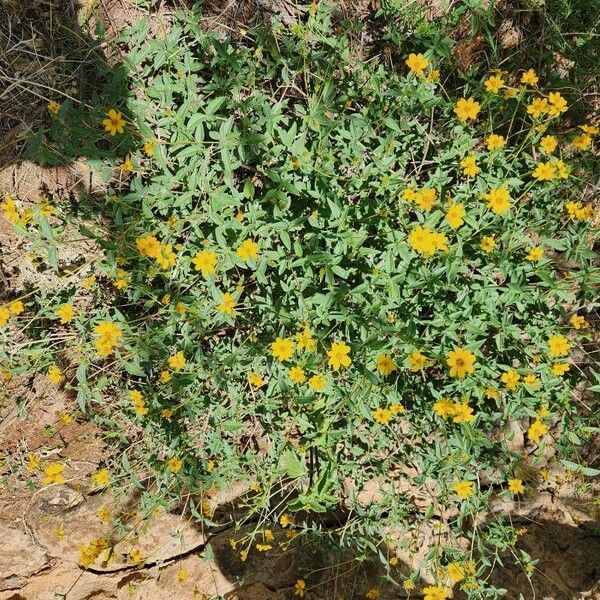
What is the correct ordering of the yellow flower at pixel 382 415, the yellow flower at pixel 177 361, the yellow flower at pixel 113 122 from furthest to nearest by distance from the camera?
the yellow flower at pixel 382 415, the yellow flower at pixel 177 361, the yellow flower at pixel 113 122

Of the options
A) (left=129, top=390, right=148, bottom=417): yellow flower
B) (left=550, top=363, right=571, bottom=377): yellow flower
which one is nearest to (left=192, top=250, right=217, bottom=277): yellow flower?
(left=129, top=390, right=148, bottom=417): yellow flower

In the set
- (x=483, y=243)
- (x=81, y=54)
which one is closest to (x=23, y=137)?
(x=81, y=54)

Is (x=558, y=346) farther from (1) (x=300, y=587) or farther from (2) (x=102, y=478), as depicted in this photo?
(2) (x=102, y=478)

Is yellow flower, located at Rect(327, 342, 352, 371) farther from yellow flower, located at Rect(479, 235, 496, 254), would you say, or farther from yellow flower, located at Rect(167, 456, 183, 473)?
yellow flower, located at Rect(167, 456, 183, 473)

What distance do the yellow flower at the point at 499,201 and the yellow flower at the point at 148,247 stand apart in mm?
A: 1496

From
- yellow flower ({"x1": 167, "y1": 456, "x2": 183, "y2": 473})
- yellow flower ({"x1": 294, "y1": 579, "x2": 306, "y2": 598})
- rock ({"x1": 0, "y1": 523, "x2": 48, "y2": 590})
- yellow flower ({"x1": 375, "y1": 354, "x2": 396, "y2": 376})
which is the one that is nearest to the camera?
yellow flower ({"x1": 375, "y1": 354, "x2": 396, "y2": 376})

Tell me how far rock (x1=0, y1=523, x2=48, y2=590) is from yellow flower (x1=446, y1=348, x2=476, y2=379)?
102 inches

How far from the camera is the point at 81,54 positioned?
9.78 ft

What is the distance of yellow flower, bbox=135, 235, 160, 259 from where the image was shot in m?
2.45

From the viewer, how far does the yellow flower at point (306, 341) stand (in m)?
2.47

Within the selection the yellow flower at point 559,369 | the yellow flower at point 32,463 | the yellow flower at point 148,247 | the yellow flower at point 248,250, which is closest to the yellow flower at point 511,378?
the yellow flower at point 559,369

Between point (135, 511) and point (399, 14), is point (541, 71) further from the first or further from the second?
point (135, 511)

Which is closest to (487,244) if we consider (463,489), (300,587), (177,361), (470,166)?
(470,166)

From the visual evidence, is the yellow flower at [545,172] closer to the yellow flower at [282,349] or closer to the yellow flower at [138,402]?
the yellow flower at [282,349]
